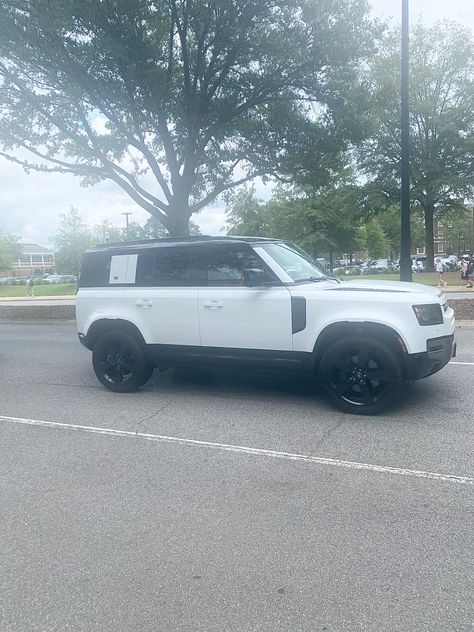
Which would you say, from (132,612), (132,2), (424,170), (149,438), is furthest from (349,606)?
(424,170)

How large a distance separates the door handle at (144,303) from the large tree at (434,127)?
93.3 feet

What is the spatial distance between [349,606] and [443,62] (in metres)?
36.7

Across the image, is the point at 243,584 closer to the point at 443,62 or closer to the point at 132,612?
the point at 132,612

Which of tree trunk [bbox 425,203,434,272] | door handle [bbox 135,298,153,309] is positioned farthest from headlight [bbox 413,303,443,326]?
tree trunk [bbox 425,203,434,272]

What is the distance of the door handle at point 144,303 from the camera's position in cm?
611

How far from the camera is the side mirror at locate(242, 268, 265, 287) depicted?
17.9ft

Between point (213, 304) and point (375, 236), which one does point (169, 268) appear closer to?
point (213, 304)

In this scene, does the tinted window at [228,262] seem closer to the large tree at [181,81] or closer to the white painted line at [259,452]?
the white painted line at [259,452]

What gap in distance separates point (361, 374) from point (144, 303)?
2739mm

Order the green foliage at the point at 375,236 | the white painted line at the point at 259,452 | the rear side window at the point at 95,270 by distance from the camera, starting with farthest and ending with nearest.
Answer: the green foliage at the point at 375,236 → the rear side window at the point at 95,270 → the white painted line at the point at 259,452

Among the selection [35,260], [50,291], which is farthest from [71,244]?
[35,260]

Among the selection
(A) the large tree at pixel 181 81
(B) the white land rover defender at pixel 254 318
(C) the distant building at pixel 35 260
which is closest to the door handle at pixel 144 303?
(B) the white land rover defender at pixel 254 318

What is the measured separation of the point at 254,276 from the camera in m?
A: 5.48

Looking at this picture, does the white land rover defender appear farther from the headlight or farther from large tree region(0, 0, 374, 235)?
large tree region(0, 0, 374, 235)
